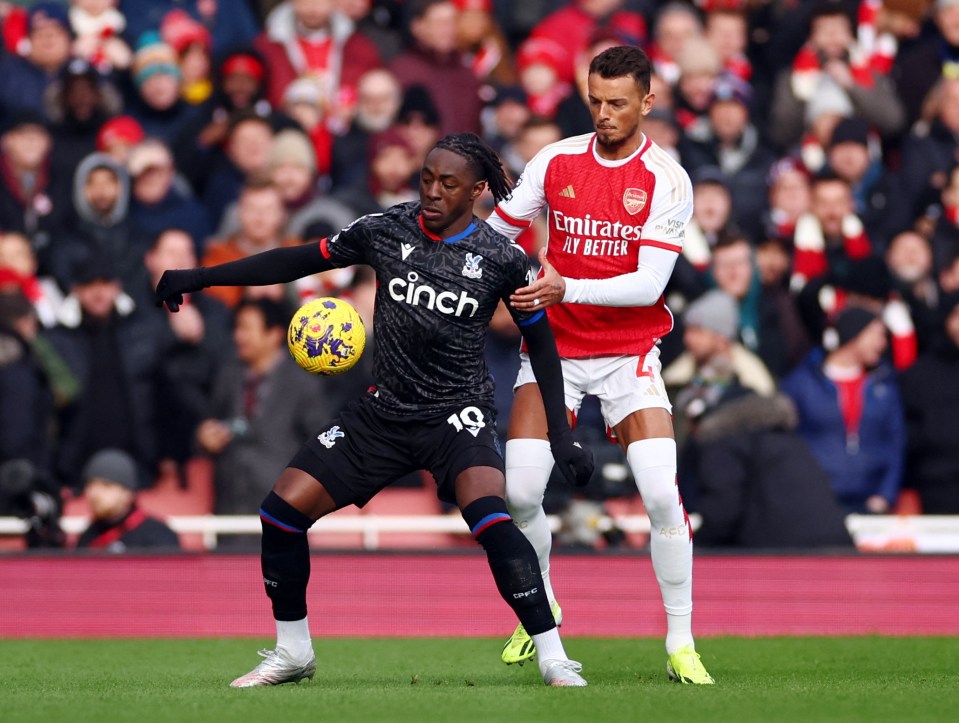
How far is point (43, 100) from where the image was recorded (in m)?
14.8

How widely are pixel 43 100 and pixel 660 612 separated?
24.1ft

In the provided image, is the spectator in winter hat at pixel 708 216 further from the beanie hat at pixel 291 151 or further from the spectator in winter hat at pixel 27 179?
the spectator in winter hat at pixel 27 179

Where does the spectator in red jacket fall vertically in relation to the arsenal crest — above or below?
above

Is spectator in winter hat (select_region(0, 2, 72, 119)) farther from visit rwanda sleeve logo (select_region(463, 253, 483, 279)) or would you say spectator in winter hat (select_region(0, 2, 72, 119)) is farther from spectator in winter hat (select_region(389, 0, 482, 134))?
visit rwanda sleeve logo (select_region(463, 253, 483, 279))

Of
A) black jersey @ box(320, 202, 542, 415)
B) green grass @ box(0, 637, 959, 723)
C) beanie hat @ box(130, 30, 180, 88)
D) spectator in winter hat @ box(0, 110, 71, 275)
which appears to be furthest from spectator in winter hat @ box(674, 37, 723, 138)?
black jersey @ box(320, 202, 542, 415)

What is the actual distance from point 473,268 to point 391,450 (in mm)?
884

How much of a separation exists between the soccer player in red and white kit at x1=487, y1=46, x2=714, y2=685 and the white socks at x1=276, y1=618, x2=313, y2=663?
104 centimetres

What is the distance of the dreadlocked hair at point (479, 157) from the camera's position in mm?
7395

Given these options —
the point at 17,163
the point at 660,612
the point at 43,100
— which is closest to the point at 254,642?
the point at 660,612

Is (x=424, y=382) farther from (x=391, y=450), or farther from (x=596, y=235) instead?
(x=596, y=235)

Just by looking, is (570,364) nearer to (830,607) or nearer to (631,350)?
(631,350)

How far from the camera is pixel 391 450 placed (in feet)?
24.7

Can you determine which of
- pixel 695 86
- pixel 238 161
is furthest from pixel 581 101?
pixel 238 161

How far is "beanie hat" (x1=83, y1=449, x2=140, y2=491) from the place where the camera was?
11.1 m
